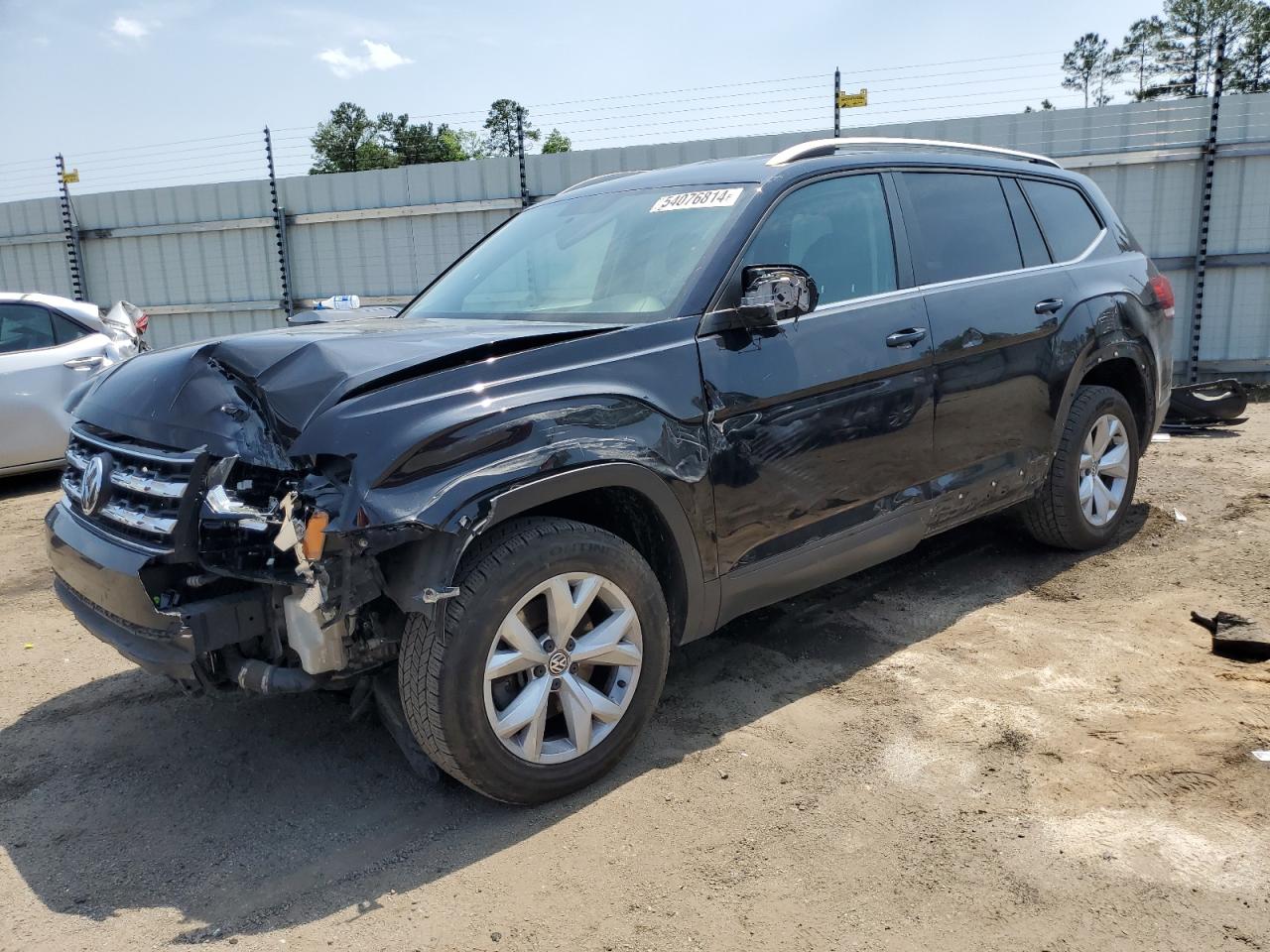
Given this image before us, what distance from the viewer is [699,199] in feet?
12.4

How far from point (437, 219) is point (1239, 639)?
32.8 feet

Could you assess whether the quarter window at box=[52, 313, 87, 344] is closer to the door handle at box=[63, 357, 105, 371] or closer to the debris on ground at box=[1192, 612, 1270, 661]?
the door handle at box=[63, 357, 105, 371]

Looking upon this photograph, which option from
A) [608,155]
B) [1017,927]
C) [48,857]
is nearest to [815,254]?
[1017,927]

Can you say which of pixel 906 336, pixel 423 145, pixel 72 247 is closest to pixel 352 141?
pixel 423 145

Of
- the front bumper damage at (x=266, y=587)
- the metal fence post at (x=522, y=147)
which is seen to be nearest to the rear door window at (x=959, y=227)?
the front bumper damage at (x=266, y=587)

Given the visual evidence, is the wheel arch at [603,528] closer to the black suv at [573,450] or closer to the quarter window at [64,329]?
the black suv at [573,450]

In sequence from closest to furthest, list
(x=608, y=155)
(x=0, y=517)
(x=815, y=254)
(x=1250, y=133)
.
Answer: (x=815, y=254) < (x=0, y=517) < (x=1250, y=133) < (x=608, y=155)

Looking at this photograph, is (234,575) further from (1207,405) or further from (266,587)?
(1207,405)

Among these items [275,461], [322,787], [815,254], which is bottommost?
[322,787]

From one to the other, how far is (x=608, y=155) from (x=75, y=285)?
330 inches

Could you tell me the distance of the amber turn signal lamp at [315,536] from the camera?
2.53 metres

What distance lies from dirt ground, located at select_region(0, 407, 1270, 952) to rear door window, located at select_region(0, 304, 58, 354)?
146 inches

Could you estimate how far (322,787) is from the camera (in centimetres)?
320

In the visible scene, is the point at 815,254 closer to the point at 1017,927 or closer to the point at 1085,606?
the point at 1085,606
